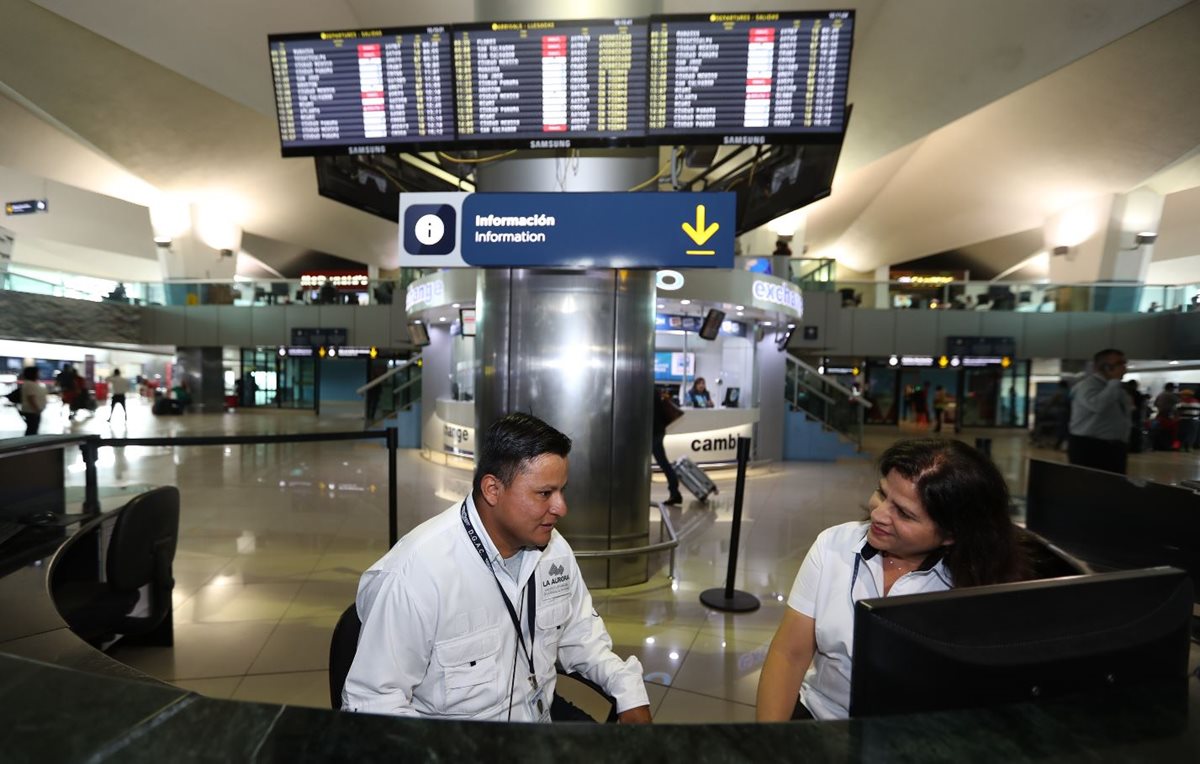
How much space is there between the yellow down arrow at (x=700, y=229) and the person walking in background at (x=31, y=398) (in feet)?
40.0

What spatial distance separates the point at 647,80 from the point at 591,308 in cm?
168

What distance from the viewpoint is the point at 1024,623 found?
84 cm

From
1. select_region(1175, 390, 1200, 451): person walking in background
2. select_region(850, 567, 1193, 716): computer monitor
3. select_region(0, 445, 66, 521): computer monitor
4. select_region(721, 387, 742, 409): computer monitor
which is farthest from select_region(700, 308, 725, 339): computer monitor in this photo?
select_region(850, 567, 1193, 716): computer monitor

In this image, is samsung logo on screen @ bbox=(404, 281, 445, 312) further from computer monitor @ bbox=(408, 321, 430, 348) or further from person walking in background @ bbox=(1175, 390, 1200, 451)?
person walking in background @ bbox=(1175, 390, 1200, 451)

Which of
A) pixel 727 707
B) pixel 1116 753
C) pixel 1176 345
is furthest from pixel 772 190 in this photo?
pixel 1176 345

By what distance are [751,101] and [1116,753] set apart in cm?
394

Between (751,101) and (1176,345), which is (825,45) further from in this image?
(1176,345)

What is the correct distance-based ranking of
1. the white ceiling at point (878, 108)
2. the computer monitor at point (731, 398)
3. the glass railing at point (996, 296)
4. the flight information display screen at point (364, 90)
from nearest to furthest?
the flight information display screen at point (364, 90)
the white ceiling at point (878, 108)
the computer monitor at point (731, 398)
the glass railing at point (996, 296)

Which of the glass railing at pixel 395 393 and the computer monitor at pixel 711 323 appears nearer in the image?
the computer monitor at pixel 711 323

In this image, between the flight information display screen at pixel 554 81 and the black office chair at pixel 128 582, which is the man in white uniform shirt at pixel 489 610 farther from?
the flight information display screen at pixel 554 81

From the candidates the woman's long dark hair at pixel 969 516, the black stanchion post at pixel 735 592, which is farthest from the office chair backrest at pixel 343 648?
the black stanchion post at pixel 735 592

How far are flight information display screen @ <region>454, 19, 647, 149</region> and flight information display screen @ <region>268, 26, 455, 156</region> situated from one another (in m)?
0.21

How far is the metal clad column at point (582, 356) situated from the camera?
499cm

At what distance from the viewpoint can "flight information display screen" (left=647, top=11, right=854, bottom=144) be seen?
4.02m
